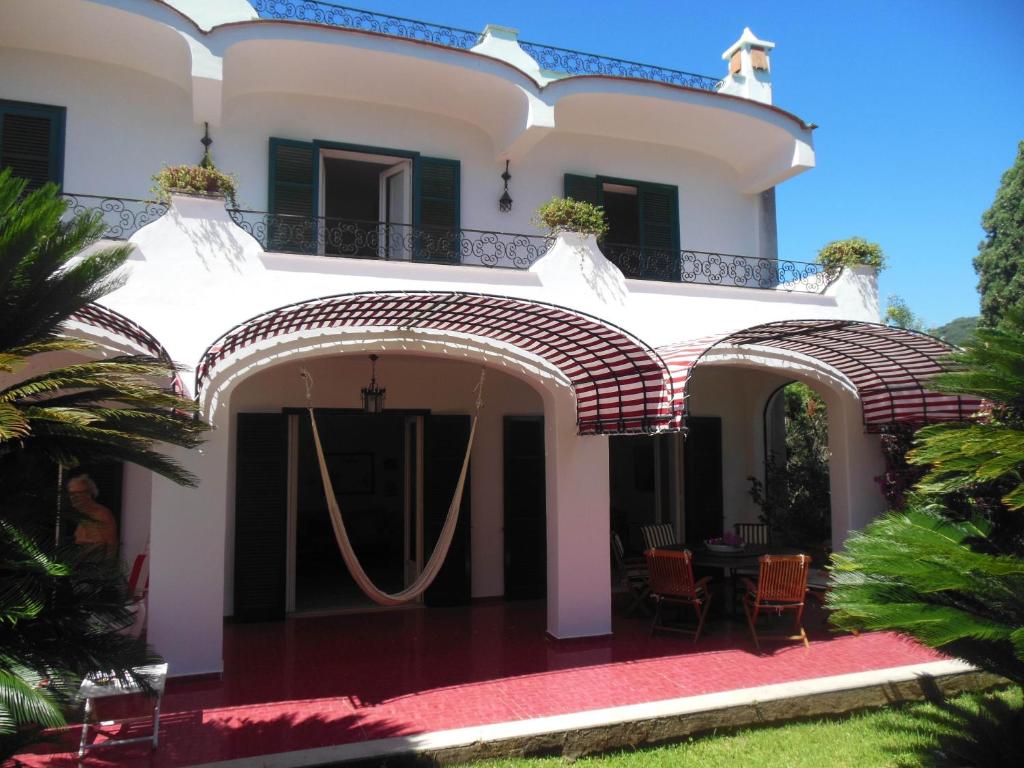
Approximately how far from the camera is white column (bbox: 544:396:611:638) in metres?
8.92

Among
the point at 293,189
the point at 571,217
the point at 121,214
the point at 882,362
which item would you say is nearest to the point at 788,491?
the point at 882,362

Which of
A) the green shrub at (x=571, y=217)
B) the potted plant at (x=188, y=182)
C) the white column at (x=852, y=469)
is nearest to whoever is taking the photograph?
the potted plant at (x=188, y=182)

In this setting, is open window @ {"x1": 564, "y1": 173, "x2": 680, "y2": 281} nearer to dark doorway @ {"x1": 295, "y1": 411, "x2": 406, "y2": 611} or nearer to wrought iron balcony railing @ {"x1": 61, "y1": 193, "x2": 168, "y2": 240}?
wrought iron balcony railing @ {"x1": 61, "y1": 193, "x2": 168, "y2": 240}

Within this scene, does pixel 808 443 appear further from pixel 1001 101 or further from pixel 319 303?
pixel 319 303

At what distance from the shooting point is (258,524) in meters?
9.94

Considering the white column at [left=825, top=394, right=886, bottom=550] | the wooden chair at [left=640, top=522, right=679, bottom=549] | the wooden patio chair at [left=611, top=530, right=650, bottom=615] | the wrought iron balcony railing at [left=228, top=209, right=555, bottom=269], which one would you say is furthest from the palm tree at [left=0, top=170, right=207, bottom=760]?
the white column at [left=825, top=394, right=886, bottom=550]

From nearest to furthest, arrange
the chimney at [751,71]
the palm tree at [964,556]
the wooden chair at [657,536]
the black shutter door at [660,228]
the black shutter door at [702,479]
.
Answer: the palm tree at [964,556] → the wooden chair at [657,536] → the black shutter door at [660,228] → the chimney at [751,71] → the black shutter door at [702,479]

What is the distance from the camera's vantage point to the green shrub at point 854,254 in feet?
35.3

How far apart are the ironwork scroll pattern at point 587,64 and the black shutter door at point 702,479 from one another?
226 inches

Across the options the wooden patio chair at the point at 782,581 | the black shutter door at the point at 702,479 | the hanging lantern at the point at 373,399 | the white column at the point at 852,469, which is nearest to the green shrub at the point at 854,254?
the white column at the point at 852,469

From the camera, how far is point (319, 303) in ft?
22.5

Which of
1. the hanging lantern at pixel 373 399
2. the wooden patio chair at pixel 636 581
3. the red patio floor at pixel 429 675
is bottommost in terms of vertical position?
the red patio floor at pixel 429 675

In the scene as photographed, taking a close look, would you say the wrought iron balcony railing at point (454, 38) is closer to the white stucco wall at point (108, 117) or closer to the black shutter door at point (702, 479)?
the white stucco wall at point (108, 117)

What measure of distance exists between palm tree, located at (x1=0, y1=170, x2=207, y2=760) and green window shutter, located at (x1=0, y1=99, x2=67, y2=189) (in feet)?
18.3
